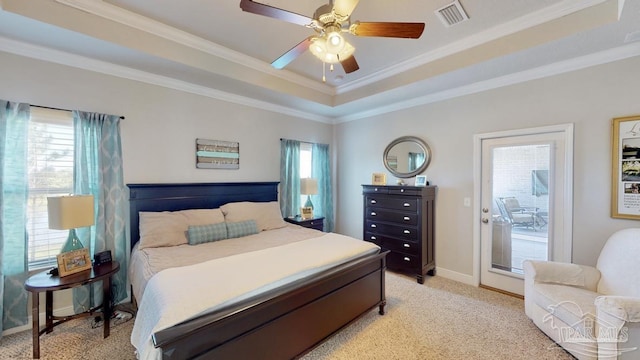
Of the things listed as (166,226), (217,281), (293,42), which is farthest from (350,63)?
(166,226)

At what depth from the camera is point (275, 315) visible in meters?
1.80

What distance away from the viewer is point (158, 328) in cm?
134

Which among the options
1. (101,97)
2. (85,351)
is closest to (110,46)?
(101,97)

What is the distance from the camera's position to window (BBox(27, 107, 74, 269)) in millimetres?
2482

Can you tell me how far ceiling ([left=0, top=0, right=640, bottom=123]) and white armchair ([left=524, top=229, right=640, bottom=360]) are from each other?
1.84 meters

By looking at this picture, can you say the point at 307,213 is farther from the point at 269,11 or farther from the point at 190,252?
the point at 269,11

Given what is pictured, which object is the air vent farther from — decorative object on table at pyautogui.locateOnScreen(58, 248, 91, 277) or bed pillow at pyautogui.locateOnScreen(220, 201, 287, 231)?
decorative object on table at pyautogui.locateOnScreen(58, 248, 91, 277)

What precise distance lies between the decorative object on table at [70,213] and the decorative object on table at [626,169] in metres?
5.05

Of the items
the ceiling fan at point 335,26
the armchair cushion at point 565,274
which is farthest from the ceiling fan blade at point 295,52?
the armchair cushion at point 565,274

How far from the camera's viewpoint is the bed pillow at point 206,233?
2.78m

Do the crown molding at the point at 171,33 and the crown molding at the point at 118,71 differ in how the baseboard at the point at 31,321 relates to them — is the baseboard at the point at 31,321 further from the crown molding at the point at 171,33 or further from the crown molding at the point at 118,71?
the crown molding at the point at 171,33

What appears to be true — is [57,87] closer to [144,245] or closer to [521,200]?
[144,245]

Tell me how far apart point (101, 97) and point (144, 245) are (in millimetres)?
1722

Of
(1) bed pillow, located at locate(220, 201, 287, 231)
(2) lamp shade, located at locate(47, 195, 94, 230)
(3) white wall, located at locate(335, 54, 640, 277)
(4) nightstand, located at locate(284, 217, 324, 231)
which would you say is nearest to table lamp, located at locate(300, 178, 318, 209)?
(4) nightstand, located at locate(284, 217, 324, 231)
